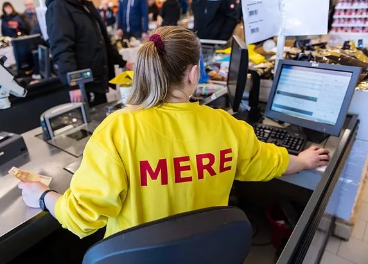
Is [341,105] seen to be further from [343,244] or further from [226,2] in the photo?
[226,2]

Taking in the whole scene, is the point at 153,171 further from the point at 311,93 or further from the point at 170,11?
the point at 170,11

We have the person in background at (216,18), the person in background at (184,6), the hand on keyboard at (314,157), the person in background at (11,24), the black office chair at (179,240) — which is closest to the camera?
the black office chair at (179,240)

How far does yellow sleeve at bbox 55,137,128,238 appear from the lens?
765 mm

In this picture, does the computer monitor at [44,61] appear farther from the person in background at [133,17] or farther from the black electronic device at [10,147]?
the person in background at [133,17]

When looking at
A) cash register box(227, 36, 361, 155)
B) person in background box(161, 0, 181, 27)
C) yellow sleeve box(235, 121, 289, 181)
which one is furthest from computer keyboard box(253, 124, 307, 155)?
person in background box(161, 0, 181, 27)

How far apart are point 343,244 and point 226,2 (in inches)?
115

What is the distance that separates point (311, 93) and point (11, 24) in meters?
4.90

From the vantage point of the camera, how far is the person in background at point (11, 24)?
181 inches

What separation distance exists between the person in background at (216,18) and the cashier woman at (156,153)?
9.72 feet

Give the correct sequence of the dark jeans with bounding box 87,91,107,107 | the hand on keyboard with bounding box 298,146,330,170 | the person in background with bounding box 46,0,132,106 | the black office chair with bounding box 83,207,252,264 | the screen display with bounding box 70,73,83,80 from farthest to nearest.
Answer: the dark jeans with bounding box 87,91,107,107, the person in background with bounding box 46,0,132,106, the screen display with bounding box 70,73,83,80, the hand on keyboard with bounding box 298,146,330,170, the black office chair with bounding box 83,207,252,264

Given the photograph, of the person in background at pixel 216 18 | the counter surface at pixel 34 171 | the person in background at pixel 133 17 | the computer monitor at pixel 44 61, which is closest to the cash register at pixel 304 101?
the counter surface at pixel 34 171

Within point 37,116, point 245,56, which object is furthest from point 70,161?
point 37,116

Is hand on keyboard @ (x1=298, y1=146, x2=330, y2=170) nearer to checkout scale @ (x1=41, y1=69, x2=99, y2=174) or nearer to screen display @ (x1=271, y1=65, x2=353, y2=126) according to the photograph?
screen display @ (x1=271, y1=65, x2=353, y2=126)

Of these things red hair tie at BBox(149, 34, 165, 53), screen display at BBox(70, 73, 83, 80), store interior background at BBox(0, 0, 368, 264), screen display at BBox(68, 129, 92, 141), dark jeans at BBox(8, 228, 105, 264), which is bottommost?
store interior background at BBox(0, 0, 368, 264)
